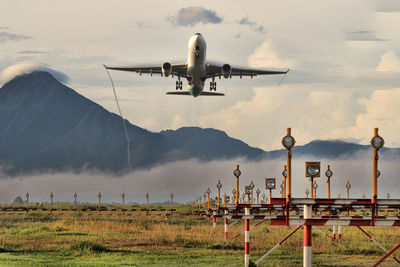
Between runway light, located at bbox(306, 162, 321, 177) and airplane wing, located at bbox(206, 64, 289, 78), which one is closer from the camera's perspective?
runway light, located at bbox(306, 162, 321, 177)

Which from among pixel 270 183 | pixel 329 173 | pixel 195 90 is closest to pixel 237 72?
pixel 195 90

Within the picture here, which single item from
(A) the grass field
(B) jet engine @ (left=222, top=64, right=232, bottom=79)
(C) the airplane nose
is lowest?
(A) the grass field

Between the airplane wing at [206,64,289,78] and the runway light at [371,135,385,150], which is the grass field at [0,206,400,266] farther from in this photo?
the airplane wing at [206,64,289,78]

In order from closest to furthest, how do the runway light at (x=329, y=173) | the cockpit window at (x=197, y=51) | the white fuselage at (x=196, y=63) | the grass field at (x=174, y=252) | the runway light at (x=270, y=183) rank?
the grass field at (x=174, y=252)
the runway light at (x=270, y=183)
the runway light at (x=329, y=173)
the cockpit window at (x=197, y=51)
the white fuselage at (x=196, y=63)

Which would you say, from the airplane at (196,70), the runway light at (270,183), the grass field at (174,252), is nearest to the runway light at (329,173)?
the grass field at (174,252)

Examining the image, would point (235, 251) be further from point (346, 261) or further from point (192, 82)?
point (192, 82)

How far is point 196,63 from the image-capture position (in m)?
60.2

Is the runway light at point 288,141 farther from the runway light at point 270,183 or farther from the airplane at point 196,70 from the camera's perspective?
the airplane at point 196,70

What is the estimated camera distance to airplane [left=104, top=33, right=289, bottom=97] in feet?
193

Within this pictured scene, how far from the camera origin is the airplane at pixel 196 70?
58719mm

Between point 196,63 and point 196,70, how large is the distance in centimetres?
151

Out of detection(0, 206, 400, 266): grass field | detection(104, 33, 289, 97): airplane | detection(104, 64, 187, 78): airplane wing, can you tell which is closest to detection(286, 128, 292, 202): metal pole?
detection(0, 206, 400, 266): grass field

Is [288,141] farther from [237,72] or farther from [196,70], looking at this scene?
[237,72]

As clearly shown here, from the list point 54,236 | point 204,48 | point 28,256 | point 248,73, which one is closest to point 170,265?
point 28,256
